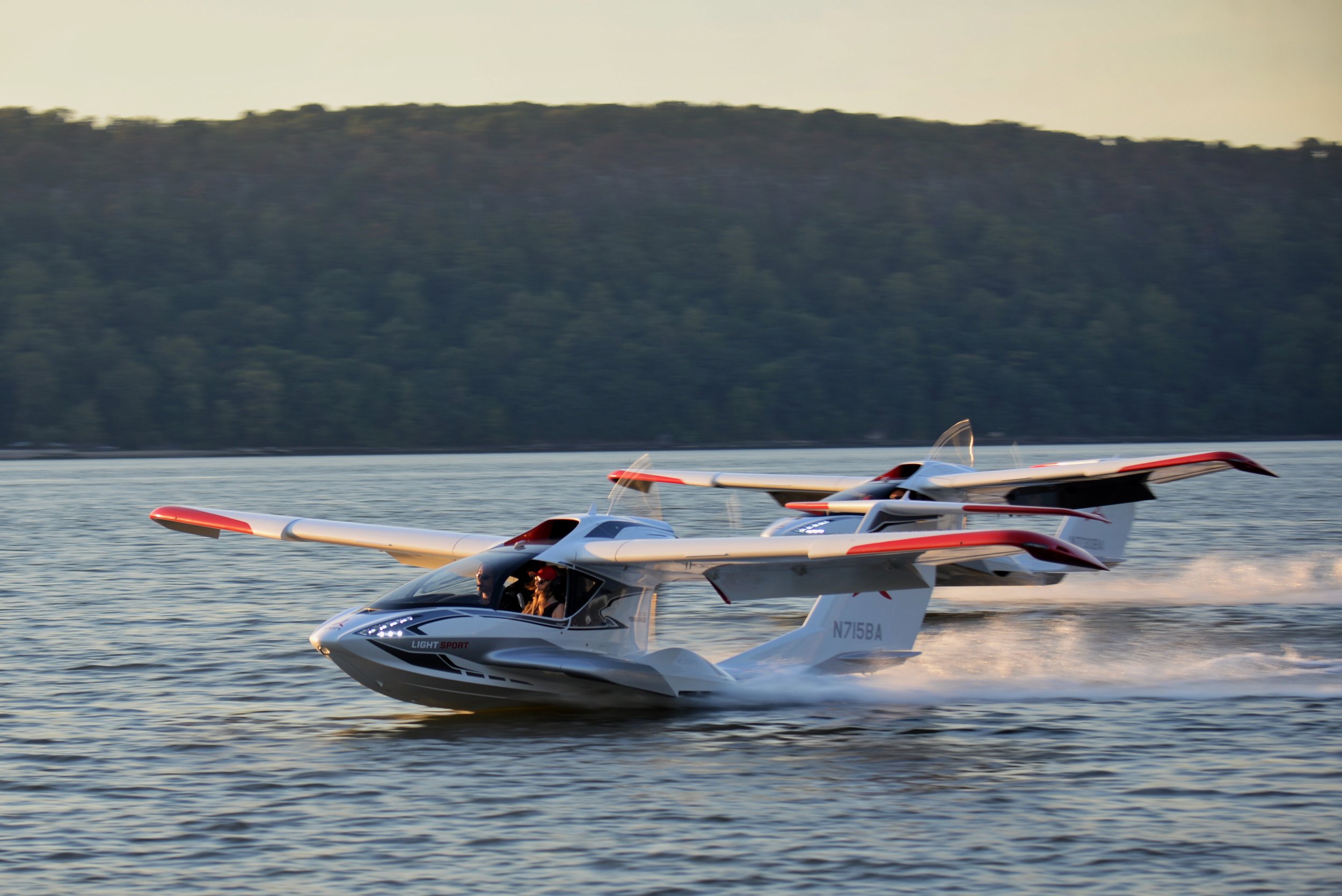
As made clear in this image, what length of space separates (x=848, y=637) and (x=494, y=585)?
4716 mm

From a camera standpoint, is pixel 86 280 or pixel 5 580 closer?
pixel 5 580

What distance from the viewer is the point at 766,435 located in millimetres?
140875

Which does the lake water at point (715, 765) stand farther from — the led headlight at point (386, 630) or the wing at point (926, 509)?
the wing at point (926, 509)

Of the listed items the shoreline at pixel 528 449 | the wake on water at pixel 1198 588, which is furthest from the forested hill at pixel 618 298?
the wake on water at pixel 1198 588

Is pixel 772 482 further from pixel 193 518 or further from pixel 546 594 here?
pixel 546 594

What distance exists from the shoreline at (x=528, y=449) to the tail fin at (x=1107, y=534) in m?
104

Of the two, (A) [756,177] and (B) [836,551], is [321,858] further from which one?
(A) [756,177]

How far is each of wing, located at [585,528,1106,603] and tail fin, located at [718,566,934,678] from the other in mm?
2065

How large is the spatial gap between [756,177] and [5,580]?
541ft

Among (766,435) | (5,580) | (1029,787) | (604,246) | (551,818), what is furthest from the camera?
(604,246)

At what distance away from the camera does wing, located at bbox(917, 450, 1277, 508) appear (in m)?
24.0

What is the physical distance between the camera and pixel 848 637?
55.5 feet

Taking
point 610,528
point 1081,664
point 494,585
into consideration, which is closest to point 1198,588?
point 1081,664

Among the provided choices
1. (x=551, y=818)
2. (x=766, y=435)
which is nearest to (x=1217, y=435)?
(x=766, y=435)
